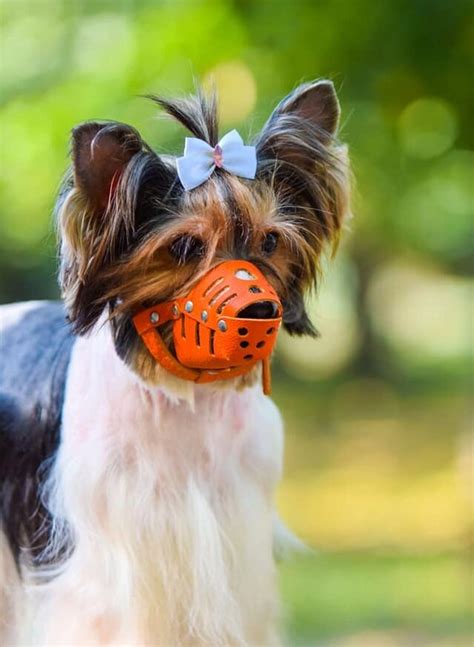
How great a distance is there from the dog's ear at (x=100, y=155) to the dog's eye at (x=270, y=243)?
11.5 inches

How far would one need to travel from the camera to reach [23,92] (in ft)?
14.5

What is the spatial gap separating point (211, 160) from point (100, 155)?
0.21 metres

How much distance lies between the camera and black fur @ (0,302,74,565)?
2324mm

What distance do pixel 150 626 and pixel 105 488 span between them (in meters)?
0.30

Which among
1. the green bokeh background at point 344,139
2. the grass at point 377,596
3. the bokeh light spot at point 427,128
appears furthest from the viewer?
the bokeh light spot at point 427,128

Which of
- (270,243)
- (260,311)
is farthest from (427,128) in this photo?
(260,311)

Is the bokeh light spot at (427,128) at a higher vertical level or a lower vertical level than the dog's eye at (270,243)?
lower

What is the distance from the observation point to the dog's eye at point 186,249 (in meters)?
1.98

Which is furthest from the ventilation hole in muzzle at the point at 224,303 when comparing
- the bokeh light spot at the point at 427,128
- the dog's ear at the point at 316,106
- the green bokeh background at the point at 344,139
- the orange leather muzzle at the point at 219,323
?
the bokeh light spot at the point at 427,128

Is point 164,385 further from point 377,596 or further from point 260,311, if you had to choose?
point 377,596

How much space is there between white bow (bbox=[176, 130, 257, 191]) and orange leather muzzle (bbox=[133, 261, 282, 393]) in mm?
170

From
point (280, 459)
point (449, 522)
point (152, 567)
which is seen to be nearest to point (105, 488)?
point (152, 567)

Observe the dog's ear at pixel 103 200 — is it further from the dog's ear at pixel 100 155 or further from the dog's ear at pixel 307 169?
the dog's ear at pixel 307 169

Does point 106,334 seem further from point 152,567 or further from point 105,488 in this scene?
point 152,567
